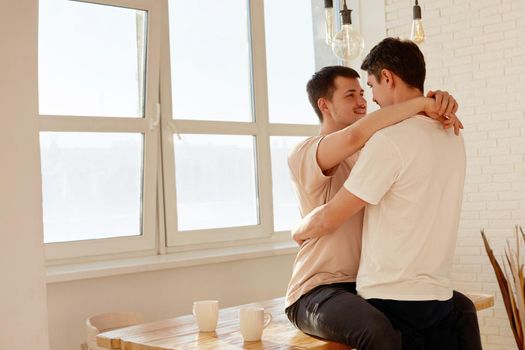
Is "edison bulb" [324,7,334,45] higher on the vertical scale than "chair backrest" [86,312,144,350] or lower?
higher

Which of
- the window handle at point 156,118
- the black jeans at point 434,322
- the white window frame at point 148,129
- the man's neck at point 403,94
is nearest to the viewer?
the black jeans at point 434,322

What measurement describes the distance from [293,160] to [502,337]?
12.4ft

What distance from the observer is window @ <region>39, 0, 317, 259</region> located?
4656 millimetres

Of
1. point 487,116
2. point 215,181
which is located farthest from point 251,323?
point 487,116

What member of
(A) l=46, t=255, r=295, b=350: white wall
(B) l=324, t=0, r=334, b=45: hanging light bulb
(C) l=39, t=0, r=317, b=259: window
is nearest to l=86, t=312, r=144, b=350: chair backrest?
(A) l=46, t=255, r=295, b=350: white wall

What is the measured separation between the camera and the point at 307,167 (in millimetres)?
2566

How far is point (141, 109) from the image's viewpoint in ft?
16.5

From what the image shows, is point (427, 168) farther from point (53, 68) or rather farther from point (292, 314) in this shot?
point (53, 68)

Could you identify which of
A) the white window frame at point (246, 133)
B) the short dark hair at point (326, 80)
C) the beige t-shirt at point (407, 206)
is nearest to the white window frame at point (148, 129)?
the white window frame at point (246, 133)

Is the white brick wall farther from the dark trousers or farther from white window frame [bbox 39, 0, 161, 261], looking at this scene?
the dark trousers

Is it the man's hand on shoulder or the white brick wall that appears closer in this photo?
the man's hand on shoulder

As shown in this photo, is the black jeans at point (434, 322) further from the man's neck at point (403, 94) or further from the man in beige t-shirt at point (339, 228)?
the man's neck at point (403, 94)

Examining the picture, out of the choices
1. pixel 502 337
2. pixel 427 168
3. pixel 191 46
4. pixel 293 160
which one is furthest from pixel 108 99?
pixel 502 337

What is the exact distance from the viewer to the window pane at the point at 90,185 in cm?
458
